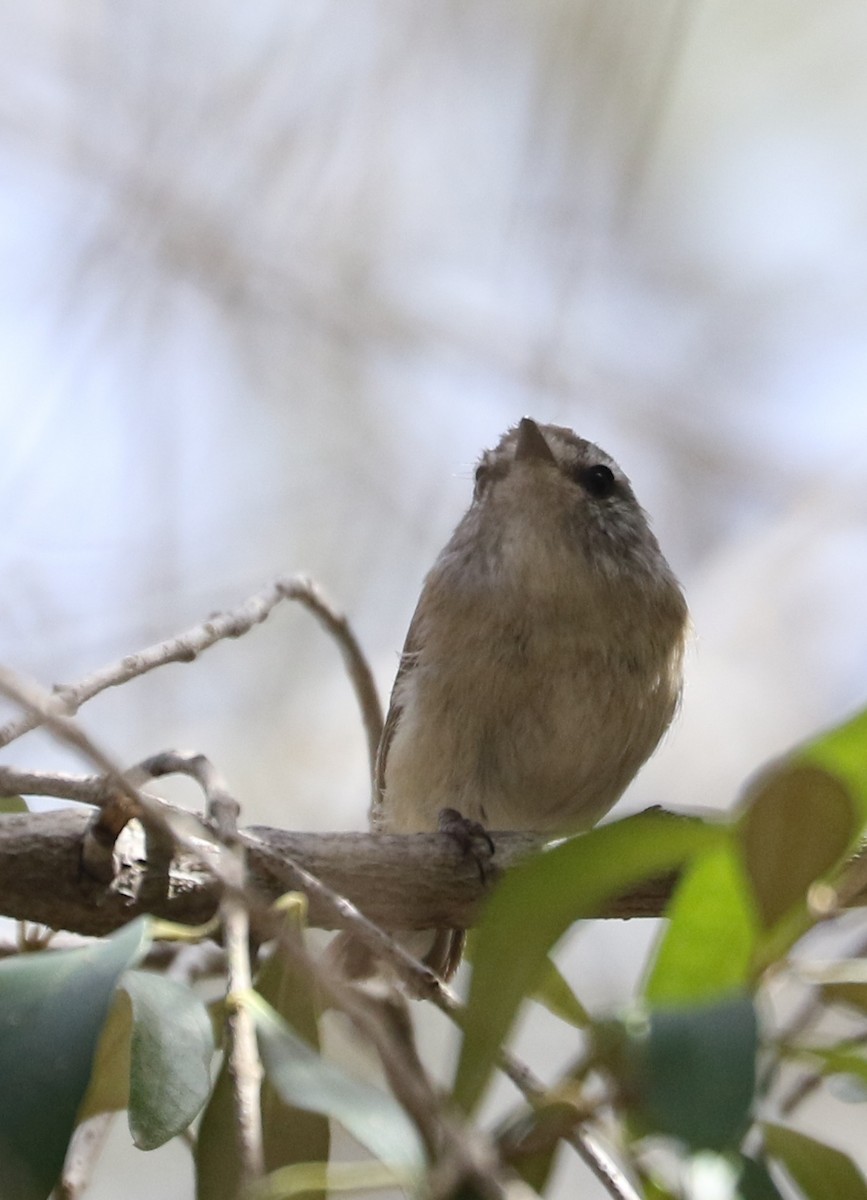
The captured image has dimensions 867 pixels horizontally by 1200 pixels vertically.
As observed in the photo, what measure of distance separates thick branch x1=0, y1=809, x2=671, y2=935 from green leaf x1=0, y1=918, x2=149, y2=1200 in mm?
359

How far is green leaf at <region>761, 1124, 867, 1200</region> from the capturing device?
118 centimetres

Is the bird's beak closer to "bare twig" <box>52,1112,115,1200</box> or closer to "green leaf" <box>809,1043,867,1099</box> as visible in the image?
"bare twig" <box>52,1112,115,1200</box>

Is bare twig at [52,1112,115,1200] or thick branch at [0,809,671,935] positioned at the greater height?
thick branch at [0,809,671,935]

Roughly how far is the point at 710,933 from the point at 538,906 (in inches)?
5.4

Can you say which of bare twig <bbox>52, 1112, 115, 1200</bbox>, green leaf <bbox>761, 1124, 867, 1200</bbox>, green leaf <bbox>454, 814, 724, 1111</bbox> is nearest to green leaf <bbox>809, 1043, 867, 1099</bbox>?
green leaf <bbox>761, 1124, 867, 1200</bbox>

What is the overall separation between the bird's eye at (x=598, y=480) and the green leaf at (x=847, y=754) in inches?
87.2

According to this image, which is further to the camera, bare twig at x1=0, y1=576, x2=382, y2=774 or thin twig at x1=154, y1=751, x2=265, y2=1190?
bare twig at x1=0, y1=576, x2=382, y2=774

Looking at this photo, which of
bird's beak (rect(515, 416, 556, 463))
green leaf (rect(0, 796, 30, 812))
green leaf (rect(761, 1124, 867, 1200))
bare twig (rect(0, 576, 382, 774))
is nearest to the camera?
green leaf (rect(761, 1124, 867, 1200))

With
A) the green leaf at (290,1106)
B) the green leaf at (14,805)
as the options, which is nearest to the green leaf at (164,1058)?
the green leaf at (290,1106)

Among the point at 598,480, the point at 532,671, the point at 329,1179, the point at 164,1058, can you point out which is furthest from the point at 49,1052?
the point at 598,480

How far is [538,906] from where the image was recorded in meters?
1.09

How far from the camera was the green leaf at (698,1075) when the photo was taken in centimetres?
92

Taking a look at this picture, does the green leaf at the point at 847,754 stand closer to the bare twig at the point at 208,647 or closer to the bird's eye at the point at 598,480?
the bare twig at the point at 208,647

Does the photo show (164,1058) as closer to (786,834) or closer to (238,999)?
(238,999)
